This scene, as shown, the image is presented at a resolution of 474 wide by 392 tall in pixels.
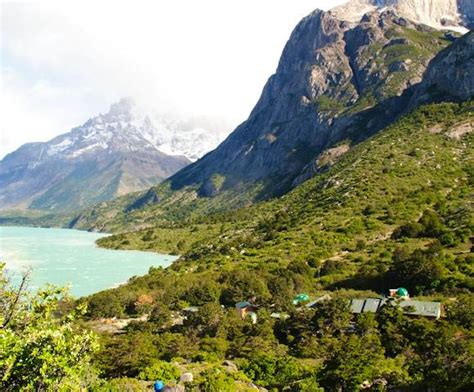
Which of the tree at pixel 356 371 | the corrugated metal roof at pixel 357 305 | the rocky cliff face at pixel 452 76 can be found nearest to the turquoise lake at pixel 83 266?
the corrugated metal roof at pixel 357 305

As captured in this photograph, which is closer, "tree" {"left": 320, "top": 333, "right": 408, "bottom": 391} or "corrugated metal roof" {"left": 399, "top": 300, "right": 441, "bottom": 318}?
"tree" {"left": 320, "top": 333, "right": 408, "bottom": 391}

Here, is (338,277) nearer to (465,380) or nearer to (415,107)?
(465,380)

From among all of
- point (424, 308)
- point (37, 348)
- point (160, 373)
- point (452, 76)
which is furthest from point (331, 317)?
point (452, 76)

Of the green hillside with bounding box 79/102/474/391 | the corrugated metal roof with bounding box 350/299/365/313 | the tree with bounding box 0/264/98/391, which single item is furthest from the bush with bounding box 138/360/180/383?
the corrugated metal roof with bounding box 350/299/365/313

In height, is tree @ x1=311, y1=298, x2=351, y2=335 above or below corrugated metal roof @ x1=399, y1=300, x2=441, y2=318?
above

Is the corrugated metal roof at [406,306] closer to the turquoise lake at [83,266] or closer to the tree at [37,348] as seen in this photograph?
the tree at [37,348]

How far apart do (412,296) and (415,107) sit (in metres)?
127

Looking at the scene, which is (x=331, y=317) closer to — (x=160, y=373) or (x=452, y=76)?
(x=160, y=373)

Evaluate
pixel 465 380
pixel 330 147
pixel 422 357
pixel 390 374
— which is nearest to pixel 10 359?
pixel 465 380

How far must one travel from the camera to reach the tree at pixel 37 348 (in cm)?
1422

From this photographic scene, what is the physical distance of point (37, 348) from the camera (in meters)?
14.3

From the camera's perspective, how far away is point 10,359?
13711mm

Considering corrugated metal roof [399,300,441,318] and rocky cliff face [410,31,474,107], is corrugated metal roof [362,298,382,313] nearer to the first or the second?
corrugated metal roof [399,300,441,318]

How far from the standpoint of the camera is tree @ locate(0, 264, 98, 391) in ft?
46.6
